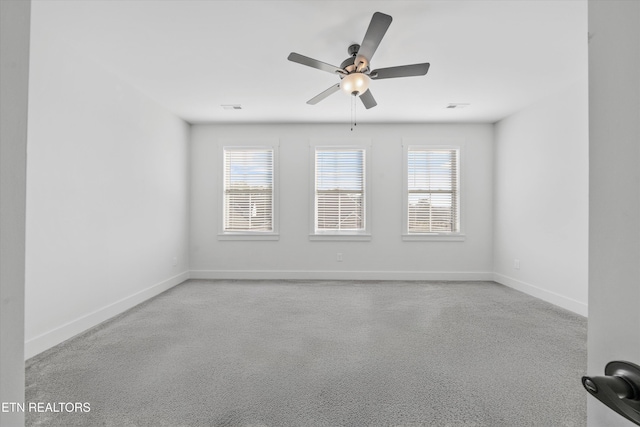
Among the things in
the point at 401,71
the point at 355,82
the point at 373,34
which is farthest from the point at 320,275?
the point at 373,34

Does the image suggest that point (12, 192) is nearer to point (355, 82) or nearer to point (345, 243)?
point (355, 82)

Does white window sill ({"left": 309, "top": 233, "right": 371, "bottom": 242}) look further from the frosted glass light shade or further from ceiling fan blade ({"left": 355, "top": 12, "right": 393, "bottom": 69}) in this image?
ceiling fan blade ({"left": 355, "top": 12, "right": 393, "bottom": 69})

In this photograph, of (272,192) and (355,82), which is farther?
(272,192)

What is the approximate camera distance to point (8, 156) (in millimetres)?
403

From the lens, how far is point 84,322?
9.75 feet

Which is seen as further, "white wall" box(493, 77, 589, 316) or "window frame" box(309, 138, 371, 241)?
"window frame" box(309, 138, 371, 241)

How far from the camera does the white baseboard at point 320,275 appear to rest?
526 centimetres

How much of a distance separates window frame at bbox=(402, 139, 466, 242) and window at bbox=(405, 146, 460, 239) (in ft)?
0.22

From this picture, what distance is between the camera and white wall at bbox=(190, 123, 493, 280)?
528cm

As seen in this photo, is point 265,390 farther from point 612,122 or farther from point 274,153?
point 274,153

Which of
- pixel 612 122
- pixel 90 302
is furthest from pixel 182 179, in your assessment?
pixel 612 122

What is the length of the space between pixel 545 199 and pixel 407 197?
76.0 inches

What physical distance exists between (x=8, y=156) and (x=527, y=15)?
10.7 ft

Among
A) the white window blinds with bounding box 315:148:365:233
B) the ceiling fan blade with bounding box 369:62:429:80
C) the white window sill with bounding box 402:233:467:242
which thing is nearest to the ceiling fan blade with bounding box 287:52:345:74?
the ceiling fan blade with bounding box 369:62:429:80
